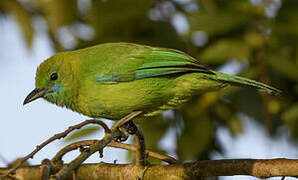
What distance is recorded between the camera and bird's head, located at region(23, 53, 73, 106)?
374 cm

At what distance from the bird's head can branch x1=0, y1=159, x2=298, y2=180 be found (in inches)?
25.6

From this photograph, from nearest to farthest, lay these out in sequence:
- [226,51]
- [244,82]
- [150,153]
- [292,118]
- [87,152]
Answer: [87,152] → [150,153] → [244,82] → [292,118] → [226,51]

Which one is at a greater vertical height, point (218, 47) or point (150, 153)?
point (218, 47)

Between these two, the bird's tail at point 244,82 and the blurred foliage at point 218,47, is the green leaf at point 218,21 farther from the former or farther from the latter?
the bird's tail at point 244,82

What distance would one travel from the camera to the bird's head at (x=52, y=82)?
3.74m

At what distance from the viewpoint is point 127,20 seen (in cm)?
442

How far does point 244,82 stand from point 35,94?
62.3 inches

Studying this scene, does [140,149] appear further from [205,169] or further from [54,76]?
[54,76]

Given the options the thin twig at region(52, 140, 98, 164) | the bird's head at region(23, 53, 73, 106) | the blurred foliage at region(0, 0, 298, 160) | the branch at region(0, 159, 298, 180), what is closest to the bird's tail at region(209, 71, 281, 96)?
the blurred foliage at region(0, 0, 298, 160)

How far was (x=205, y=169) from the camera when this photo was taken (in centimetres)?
283

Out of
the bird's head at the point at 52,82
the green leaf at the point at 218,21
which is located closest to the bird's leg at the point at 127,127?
the bird's head at the point at 52,82


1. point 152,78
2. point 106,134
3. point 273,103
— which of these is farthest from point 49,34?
point 106,134

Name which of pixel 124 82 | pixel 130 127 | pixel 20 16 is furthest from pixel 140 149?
pixel 20 16

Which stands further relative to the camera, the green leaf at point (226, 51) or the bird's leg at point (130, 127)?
the green leaf at point (226, 51)
